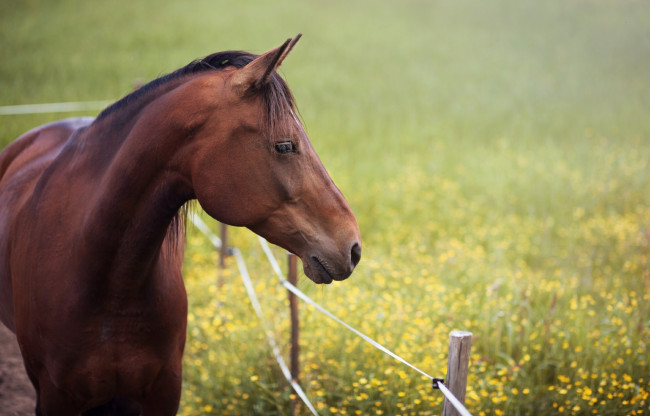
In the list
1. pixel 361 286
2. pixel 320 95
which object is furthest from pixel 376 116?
pixel 361 286

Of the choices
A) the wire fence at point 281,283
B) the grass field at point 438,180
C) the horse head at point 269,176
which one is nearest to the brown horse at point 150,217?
the horse head at point 269,176

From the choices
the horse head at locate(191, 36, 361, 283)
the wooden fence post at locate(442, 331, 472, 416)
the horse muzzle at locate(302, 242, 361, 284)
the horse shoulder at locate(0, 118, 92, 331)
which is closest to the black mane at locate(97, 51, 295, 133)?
the horse head at locate(191, 36, 361, 283)

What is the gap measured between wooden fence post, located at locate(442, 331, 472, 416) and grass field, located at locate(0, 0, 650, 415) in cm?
65

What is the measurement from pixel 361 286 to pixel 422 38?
13.9 metres

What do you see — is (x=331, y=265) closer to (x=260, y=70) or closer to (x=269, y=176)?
(x=269, y=176)

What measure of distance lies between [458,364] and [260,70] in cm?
129

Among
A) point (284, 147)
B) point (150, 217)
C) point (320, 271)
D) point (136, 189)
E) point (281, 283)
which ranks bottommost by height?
point (281, 283)

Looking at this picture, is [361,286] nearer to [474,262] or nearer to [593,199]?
[474,262]

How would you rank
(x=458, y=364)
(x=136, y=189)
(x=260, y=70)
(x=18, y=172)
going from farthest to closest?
(x=18, y=172)
(x=458, y=364)
(x=136, y=189)
(x=260, y=70)

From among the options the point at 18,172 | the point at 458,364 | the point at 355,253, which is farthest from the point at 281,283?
the point at 355,253

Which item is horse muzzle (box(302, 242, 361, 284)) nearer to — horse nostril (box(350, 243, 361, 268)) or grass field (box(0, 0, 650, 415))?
horse nostril (box(350, 243, 361, 268))

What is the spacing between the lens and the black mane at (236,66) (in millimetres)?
1834

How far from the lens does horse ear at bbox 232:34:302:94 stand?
1758 millimetres

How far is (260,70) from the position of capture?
1796 mm
